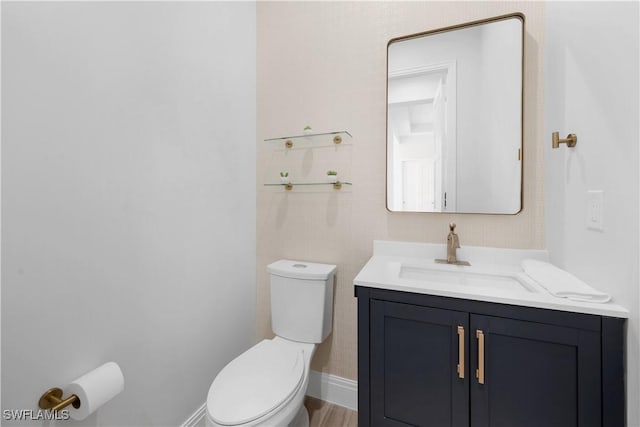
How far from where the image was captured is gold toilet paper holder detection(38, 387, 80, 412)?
2.81 feet

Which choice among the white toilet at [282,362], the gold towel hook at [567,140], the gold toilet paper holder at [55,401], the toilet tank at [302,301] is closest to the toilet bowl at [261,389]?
the white toilet at [282,362]

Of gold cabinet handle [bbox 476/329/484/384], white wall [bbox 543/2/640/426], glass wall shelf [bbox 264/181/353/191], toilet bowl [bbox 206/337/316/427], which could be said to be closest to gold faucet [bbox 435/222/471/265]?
white wall [bbox 543/2/640/426]

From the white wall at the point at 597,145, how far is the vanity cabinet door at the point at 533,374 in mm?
94

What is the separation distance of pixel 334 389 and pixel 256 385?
0.71 m

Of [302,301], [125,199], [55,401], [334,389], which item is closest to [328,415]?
[334,389]

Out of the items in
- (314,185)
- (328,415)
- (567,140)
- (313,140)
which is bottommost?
(328,415)

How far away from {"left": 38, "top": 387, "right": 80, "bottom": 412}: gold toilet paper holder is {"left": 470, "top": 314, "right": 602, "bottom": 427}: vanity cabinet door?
49.5 inches

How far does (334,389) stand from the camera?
1.69 metres

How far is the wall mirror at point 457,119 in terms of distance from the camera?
1.34 metres

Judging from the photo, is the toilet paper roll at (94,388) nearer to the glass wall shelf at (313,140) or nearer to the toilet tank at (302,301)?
the toilet tank at (302,301)

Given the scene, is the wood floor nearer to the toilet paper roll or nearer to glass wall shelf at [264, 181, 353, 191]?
the toilet paper roll

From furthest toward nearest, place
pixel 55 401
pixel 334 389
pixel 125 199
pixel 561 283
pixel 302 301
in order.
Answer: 1. pixel 334 389
2. pixel 302 301
3. pixel 125 199
4. pixel 561 283
5. pixel 55 401

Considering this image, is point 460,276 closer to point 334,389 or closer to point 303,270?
point 303,270

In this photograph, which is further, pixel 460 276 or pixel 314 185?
pixel 314 185
